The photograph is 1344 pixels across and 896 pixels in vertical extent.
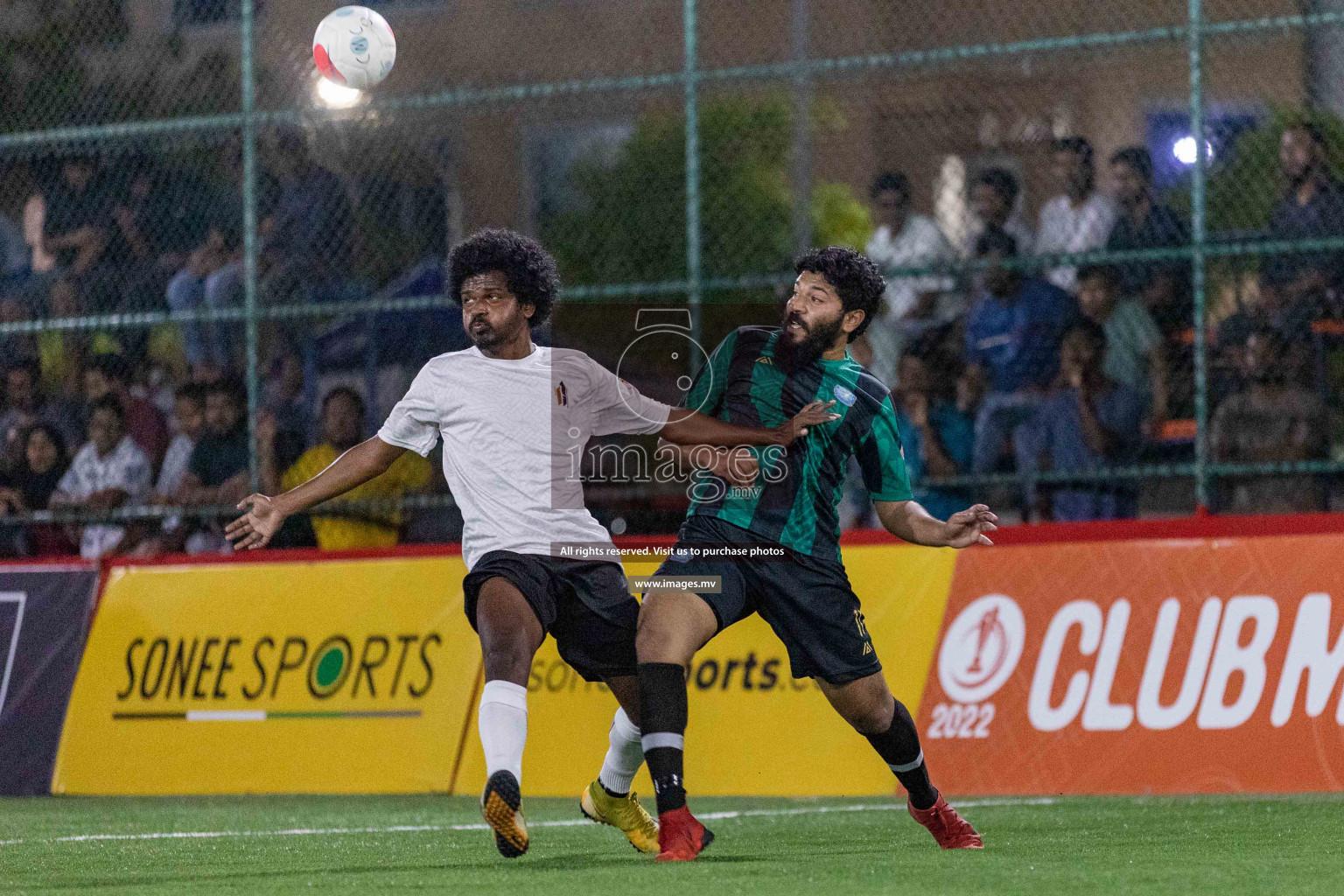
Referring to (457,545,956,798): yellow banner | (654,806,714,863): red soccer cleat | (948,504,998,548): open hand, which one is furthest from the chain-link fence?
(654,806,714,863): red soccer cleat

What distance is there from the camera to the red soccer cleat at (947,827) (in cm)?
647

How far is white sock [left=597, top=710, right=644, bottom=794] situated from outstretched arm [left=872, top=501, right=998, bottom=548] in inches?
44.4

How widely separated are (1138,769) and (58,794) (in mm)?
5626

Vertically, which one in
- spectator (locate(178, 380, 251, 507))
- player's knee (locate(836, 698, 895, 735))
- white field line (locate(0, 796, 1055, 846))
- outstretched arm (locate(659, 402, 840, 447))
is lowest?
white field line (locate(0, 796, 1055, 846))

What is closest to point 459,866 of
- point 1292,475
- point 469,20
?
point 1292,475

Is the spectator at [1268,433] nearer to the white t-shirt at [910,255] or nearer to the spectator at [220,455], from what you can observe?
the white t-shirt at [910,255]

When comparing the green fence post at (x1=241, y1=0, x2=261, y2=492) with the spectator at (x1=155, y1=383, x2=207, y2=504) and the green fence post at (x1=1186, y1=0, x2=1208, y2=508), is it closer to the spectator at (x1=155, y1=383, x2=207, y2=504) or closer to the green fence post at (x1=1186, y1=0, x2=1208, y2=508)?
the spectator at (x1=155, y1=383, x2=207, y2=504)

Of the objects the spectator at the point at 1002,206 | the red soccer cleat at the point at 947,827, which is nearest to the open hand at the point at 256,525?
the red soccer cleat at the point at 947,827

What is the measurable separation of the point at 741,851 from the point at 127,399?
6559mm

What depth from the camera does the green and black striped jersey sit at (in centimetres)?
648

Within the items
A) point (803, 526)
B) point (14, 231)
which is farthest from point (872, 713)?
point (14, 231)

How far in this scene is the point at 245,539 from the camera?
6.24 meters

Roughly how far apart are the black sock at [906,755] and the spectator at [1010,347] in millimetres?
3971

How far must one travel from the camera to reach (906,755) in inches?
254
